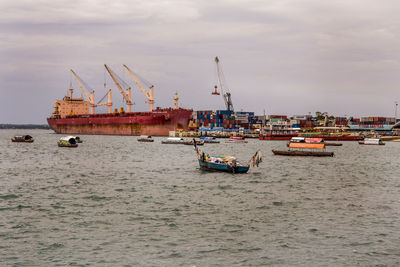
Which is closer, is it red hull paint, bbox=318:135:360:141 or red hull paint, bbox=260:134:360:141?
red hull paint, bbox=260:134:360:141

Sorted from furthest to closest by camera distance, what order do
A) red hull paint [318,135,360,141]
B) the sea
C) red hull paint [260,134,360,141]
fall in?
red hull paint [318,135,360,141] < red hull paint [260,134,360,141] < the sea

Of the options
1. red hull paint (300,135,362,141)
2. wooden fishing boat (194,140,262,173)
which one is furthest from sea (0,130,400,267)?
red hull paint (300,135,362,141)

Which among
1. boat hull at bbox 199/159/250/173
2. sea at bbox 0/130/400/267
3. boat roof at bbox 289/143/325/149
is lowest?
sea at bbox 0/130/400/267

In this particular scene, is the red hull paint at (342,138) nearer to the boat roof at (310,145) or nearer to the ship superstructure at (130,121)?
the ship superstructure at (130,121)

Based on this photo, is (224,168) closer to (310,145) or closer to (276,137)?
(310,145)

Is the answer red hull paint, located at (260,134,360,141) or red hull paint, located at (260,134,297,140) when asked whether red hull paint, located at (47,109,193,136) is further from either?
red hull paint, located at (260,134,360,141)

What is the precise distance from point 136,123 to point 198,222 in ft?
461

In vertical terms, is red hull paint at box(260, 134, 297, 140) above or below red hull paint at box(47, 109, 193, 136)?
below

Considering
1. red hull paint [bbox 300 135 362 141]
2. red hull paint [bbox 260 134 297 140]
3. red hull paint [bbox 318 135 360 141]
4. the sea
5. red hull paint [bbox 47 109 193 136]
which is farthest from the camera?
red hull paint [bbox 318 135 360 141]

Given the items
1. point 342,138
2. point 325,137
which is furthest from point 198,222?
point 342,138

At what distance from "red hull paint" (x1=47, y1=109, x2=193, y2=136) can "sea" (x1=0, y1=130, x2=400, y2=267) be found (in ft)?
380

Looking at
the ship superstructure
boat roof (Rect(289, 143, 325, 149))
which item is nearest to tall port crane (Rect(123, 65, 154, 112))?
the ship superstructure

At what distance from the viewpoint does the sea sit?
1706cm

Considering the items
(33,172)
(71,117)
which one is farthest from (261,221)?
(71,117)
